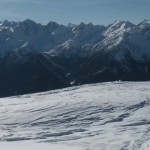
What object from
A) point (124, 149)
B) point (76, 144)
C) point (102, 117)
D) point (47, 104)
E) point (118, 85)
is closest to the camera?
point (124, 149)

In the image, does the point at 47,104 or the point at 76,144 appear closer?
the point at 76,144

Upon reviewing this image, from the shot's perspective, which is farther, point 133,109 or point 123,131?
point 133,109

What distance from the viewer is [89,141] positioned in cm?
4366

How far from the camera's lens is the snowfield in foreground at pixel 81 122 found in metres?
42.4

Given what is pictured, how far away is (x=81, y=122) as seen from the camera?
2162 inches

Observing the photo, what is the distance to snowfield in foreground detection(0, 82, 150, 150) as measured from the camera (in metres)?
42.4

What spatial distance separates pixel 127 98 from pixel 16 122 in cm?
1680

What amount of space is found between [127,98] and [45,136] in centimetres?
2133

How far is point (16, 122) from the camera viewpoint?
56906mm

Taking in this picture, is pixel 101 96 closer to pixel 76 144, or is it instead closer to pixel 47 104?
pixel 47 104

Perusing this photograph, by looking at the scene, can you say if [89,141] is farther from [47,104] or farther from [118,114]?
[47,104]

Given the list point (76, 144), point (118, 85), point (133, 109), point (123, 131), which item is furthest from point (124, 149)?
point (118, 85)

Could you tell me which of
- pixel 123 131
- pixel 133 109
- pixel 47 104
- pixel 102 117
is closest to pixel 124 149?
pixel 123 131

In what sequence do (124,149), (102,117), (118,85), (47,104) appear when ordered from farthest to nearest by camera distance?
(118,85), (47,104), (102,117), (124,149)
